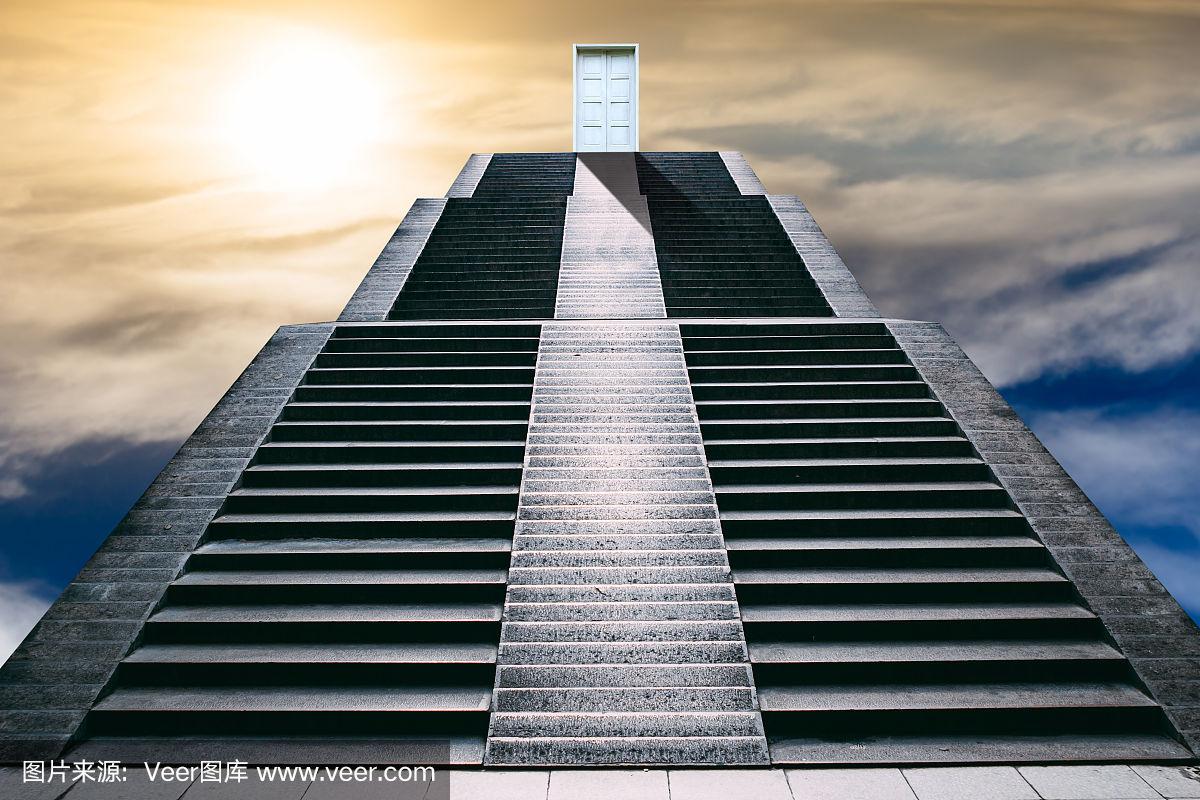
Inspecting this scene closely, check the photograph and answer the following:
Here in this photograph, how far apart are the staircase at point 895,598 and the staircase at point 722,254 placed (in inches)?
119

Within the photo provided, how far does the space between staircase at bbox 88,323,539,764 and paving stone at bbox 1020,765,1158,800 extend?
312 cm

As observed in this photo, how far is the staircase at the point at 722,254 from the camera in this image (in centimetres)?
971

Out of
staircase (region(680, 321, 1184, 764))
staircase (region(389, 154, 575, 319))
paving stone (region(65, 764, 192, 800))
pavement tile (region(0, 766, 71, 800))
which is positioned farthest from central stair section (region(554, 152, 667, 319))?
pavement tile (region(0, 766, 71, 800))

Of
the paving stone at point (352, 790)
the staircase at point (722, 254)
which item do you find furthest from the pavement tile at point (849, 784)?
the staircase at point (722, 254)

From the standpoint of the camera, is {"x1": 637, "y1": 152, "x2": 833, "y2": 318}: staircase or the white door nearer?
{"x1": 637, "y1": 152, "x2": 833, "y2": 318}: staircase

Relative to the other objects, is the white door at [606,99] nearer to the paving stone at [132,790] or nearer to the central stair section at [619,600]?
the central stair section at [619,600]

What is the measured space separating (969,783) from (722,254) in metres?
8.70

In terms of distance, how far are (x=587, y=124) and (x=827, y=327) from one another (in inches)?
472

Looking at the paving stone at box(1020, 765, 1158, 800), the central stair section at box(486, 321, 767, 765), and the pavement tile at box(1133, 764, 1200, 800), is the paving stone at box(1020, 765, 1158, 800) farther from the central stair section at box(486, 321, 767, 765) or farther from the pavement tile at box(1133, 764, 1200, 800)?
the central stair section at box(486, 321, 767, 765)

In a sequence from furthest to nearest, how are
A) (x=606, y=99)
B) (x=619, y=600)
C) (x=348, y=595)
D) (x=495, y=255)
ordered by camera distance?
(x=606, y=99)
(x=495, y=255)
(x=348, y=595)
(x=619, y=600)

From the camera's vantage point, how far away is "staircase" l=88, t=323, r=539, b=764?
430 centimetres

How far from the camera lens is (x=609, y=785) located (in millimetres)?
3820

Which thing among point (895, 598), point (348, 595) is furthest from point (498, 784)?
point (895, 598)

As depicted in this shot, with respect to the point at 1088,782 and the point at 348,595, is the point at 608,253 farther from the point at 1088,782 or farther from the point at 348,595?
the point at 1088,782
